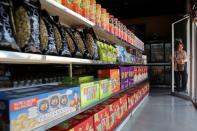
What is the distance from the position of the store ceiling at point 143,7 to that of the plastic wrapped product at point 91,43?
23.4ft

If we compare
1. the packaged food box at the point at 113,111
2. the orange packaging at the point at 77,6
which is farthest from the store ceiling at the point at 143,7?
the orange packaging at the point at 77,6

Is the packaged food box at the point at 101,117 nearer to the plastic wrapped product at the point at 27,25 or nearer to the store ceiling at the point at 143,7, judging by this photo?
the plastic wrapped product at the point at 27,25

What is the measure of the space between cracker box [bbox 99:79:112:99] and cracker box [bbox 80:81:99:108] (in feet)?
0.43

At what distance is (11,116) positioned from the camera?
0.97m

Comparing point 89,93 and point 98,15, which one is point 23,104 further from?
point 98,15

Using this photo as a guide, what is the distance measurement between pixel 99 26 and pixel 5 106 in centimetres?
153

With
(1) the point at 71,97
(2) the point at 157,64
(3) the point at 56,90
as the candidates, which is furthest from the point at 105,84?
(2) the point at 157,64

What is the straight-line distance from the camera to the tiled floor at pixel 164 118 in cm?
341

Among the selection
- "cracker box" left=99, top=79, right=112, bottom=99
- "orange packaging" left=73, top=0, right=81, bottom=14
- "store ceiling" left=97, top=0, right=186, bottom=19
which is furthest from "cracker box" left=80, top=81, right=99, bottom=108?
"store ceiling" left=97, top=0, right=186, bottom=19

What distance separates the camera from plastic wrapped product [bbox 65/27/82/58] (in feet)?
5.41

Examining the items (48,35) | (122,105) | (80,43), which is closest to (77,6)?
(80,43)

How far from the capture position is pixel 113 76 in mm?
2766

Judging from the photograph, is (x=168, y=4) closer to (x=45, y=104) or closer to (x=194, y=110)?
(x=194, y=110)

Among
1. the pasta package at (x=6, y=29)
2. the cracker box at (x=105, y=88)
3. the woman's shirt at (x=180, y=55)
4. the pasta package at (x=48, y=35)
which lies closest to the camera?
the pasta package at (x=6, y=29)
